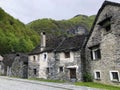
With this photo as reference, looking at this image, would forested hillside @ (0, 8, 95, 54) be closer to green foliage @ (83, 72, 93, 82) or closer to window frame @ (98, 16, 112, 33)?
green foliage @ (83, 72, 93, 82)

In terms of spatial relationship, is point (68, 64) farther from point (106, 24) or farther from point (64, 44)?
point (106, 24)

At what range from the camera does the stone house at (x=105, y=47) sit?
65.6ft

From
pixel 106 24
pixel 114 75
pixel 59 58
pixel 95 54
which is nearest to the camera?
pixel 114 75

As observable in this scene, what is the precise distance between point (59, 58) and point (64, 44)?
2816 mm

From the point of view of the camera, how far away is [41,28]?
11988 cm

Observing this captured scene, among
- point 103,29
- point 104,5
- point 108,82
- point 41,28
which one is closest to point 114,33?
point 103,29

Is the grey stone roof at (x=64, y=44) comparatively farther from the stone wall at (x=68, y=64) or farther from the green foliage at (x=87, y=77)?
the green foliage at (x=87, y=77)

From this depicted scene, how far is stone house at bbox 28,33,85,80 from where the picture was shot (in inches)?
1054

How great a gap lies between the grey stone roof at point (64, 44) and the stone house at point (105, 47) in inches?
108

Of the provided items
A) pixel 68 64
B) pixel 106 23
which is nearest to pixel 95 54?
pixel 106 23

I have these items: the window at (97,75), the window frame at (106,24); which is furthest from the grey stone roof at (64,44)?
the window frame at (106,24)

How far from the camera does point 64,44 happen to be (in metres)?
30.3

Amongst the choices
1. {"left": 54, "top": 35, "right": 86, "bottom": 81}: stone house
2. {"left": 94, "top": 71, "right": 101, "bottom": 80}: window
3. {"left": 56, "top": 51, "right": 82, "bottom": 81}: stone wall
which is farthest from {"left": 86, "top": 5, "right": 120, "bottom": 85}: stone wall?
{"left": 54, "top": 35, "right": 86, "bottom": 81}: stone house

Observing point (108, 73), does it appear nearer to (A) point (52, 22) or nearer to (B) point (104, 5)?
(B) point (104, 5)
